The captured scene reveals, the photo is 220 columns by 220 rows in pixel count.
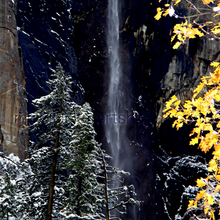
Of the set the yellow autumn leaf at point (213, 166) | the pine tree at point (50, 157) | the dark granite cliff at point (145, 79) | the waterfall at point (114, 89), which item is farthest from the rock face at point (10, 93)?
the waterfall at point (114, 89)

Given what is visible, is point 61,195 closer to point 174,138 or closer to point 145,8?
point 174,138

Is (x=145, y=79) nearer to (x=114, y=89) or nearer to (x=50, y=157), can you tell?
(x=114, y=89)

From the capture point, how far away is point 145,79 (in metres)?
28.2

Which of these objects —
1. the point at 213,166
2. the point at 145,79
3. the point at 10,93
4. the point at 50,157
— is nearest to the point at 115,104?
the point at 145,79

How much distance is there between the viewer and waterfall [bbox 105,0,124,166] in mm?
25909

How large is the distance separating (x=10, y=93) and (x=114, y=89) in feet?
48.7

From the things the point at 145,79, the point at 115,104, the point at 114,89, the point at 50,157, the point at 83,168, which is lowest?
the point at 83,168

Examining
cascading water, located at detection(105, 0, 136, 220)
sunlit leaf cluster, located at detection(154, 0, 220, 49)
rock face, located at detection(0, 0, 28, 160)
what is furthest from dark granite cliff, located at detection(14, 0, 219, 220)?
sunlit leaf cluster, located at detection(154, 0, 220, 49)

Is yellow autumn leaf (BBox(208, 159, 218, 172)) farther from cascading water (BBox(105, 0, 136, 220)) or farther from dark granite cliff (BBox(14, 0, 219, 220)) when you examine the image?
cascading water (BBox(105, 0, 136, 220))

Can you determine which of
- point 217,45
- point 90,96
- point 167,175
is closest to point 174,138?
point 167,175

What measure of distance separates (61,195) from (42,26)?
670 inches

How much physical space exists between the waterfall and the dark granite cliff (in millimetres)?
674

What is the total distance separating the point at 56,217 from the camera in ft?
26.7

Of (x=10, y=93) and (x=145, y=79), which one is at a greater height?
(x=145, y=79)
